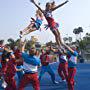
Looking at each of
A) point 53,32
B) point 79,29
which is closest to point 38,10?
point 53,32

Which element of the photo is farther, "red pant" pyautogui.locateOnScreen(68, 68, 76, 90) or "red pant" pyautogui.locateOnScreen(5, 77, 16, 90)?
"red pant" pyautogui.locateOnScreen(68, 68, 76, 90)

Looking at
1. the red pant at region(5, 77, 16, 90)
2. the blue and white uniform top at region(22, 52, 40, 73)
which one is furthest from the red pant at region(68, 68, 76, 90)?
the blue and white uniform top at region(22, 52, 40, 73)

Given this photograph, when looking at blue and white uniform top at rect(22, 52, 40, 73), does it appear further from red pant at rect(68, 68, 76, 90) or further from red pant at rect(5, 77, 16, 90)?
red pant at rect(68, 68, 76, 90)

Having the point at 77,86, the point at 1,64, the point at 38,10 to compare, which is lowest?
the point at 77,86

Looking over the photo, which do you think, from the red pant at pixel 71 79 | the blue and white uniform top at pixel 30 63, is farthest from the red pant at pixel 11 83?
the red pant at pixel 71 79

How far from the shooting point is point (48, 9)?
538 inches

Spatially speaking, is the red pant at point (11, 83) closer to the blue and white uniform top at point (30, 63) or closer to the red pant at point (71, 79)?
the blue and white uniform top at point (30, 63)

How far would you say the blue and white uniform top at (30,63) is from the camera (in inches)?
368

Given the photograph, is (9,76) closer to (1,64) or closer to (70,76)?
(70,76)

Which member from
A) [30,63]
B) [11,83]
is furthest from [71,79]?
[30,63]

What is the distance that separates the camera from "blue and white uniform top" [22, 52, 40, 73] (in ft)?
30.7

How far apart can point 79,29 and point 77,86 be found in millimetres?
75841

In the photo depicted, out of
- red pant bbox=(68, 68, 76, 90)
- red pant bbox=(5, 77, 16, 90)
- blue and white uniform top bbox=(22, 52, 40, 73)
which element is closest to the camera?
blue and white uniform top bbox=(22, 52, 40, 73)

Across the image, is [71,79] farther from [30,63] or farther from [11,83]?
[30,63]
